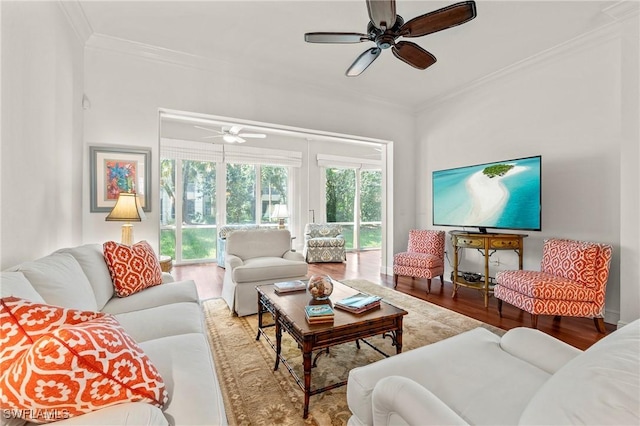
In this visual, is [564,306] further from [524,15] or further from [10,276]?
[10,276]

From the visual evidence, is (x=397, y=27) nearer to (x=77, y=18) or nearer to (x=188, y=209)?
(x=77, y=18)

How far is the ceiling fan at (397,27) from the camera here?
1.84 metres

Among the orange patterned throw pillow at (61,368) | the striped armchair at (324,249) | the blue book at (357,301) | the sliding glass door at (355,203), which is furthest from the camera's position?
the sliding glass door at (355,203)

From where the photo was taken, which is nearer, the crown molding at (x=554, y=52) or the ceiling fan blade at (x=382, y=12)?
the ceiling fan blade at (x=382, y=12)

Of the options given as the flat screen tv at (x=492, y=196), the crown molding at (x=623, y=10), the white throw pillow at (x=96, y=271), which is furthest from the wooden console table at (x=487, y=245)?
the white throw pillow at (x=96, y=271)

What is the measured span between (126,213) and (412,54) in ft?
9.84

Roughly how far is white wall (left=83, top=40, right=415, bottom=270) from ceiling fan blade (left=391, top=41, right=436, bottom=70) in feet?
5.69

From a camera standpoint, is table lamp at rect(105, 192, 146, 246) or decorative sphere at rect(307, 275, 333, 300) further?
table lamp at rect(105, 192, 146, 246)

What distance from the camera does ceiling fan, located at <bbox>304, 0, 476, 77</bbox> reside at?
184 cm

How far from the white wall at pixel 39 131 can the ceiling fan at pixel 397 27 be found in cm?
180

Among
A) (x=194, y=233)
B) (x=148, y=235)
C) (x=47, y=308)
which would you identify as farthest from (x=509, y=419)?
(x=194, y=233)

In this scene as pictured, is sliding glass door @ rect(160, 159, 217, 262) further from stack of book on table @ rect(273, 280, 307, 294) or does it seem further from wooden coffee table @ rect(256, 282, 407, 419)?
wooden coffee table @ rect(256, 282, 407, 419)

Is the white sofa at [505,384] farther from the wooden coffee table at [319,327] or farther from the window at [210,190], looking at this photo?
the window at [210,190]

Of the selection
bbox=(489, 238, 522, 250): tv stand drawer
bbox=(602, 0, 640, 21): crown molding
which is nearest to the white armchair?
bbox=(489, 238, 522, 250): tv stand drawer
